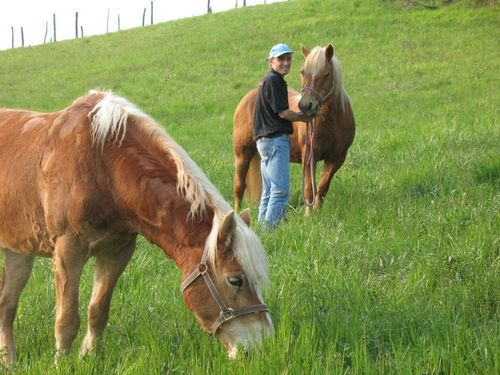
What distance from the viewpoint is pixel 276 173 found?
7176 mm

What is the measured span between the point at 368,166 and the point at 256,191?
6.20ft

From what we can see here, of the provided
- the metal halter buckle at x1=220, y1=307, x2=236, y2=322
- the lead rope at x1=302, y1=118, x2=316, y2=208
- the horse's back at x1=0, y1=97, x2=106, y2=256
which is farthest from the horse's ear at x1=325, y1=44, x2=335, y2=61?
the metal halter buckle at x1=220, y1=307, x2=236, y2=322

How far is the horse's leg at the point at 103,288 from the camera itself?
429cm

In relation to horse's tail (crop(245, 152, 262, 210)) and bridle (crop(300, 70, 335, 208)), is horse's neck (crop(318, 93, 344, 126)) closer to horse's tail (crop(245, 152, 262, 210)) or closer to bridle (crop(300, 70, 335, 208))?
bridle (crop(300, 70, 335, 208))

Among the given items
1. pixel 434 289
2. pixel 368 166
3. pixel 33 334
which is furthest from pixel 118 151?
pixel 368 166

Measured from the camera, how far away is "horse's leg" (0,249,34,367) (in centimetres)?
449

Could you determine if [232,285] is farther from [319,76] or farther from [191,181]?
[319,76]

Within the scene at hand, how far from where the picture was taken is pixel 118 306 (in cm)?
486

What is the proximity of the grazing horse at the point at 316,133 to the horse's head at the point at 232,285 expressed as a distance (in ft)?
13.5

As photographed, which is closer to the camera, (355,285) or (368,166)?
(355,285)

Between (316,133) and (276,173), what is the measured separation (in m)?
1.35

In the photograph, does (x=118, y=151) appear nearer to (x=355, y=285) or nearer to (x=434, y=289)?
(x=355, y=285)

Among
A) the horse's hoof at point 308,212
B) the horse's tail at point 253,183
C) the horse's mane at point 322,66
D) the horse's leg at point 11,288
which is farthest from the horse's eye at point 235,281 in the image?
the horse's tail at point 253,183

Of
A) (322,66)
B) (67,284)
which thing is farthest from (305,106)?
(67,284)
